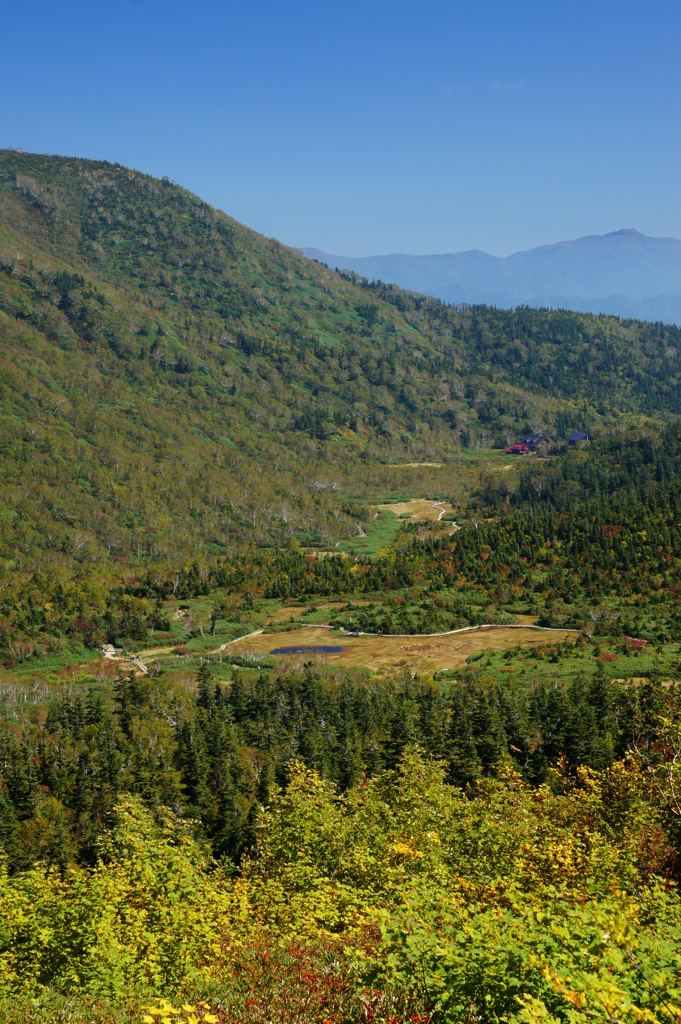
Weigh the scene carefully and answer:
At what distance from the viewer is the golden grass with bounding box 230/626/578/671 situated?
14425cm

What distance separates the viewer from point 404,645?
156m

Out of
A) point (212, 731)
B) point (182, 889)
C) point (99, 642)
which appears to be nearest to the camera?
point (182, 889)

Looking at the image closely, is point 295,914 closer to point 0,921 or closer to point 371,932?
point 371,932

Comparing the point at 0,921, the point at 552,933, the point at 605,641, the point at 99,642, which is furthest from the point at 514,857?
the point at 99,642

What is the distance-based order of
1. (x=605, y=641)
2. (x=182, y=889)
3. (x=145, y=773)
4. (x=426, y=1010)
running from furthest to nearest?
(x=605, y=641), (x=145, y=773), (x=182, y=889), (x=426, y=1010)

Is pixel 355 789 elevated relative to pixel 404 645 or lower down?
elevated

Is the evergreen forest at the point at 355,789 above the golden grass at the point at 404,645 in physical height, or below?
above

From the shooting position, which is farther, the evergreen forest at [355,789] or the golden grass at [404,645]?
the golden grass at [404,645]

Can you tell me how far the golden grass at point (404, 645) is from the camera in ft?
473

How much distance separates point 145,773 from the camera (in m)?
82.7

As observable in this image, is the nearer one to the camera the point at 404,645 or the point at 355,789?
the point at 355,789

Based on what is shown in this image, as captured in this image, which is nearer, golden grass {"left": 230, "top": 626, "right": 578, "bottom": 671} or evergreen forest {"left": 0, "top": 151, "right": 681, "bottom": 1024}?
evergreen forest {"left": 0, "top": 151, "right": 681, "bottom": 1024}

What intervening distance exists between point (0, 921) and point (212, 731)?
58.0 metres

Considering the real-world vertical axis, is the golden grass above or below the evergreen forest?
below
